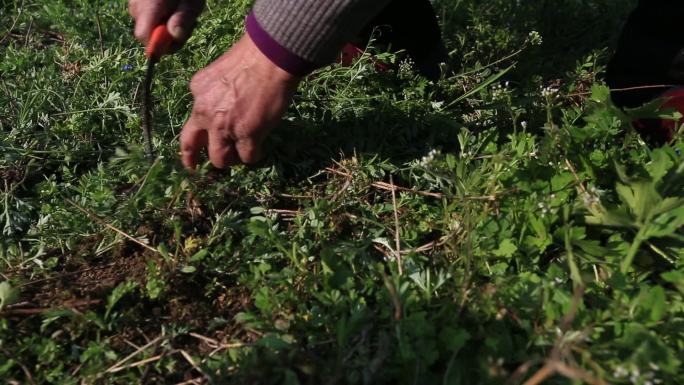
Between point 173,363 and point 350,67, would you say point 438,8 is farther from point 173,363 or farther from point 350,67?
point 173,363

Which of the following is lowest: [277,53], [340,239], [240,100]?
[340,239]

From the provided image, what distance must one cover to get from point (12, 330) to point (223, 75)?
854 mm

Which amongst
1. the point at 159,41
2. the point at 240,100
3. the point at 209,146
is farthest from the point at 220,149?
the point at 159,41

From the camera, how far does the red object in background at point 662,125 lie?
247cm

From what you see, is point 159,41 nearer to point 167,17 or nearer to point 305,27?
point 167,17

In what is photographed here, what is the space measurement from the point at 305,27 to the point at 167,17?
1.75 feet

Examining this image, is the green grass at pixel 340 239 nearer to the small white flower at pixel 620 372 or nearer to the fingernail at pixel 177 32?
the small white flower at pixel 620 372

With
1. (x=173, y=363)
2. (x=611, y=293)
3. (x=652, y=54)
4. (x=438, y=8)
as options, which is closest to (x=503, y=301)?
(x=611, y=293)

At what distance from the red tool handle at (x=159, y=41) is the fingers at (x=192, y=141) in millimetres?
208

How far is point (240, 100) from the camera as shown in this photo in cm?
189

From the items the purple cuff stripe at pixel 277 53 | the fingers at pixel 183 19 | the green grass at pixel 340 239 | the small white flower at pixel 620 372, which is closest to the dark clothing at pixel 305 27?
the purple cuff stripe at pixel 277 53

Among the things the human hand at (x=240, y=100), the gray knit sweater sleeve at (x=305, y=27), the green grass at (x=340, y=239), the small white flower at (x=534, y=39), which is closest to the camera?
the green grass at (x=340, y=239)

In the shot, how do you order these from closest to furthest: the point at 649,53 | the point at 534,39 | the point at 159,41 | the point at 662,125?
the point at 159,41 → the point at 662,125 → the point at 649,53 → the point at 534,39

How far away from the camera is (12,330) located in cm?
179
